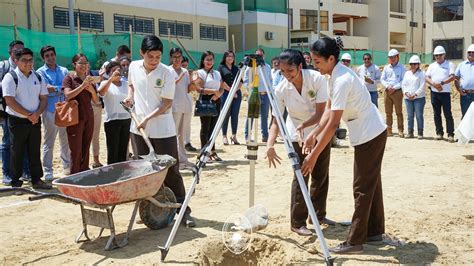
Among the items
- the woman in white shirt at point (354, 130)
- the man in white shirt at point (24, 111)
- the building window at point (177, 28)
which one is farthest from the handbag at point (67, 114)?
the building window at point (177, 28)

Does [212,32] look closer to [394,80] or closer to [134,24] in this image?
[134,24]

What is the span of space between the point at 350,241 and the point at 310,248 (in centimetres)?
36

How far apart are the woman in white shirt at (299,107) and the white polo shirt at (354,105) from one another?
484 mm

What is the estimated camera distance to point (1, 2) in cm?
2220

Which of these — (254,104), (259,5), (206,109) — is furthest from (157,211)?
(259,5)

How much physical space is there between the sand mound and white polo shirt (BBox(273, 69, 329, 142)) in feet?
3.35

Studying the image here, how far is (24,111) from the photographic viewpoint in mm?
7098

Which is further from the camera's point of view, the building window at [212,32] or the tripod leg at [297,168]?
the building window at [212,32]

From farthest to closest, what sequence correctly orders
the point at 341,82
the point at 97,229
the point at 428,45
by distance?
the point at 428,45
the point at 97,229
the point at 341,82

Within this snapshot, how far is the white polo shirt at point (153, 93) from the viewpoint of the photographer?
5.48 meters

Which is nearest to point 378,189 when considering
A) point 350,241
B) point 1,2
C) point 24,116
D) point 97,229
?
point 350,241

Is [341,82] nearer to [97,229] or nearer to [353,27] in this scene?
[97,229]

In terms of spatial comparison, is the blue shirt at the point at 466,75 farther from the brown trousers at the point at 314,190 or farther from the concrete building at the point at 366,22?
the concrete building at the point at 366,22

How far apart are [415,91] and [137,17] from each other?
64.1 ft
